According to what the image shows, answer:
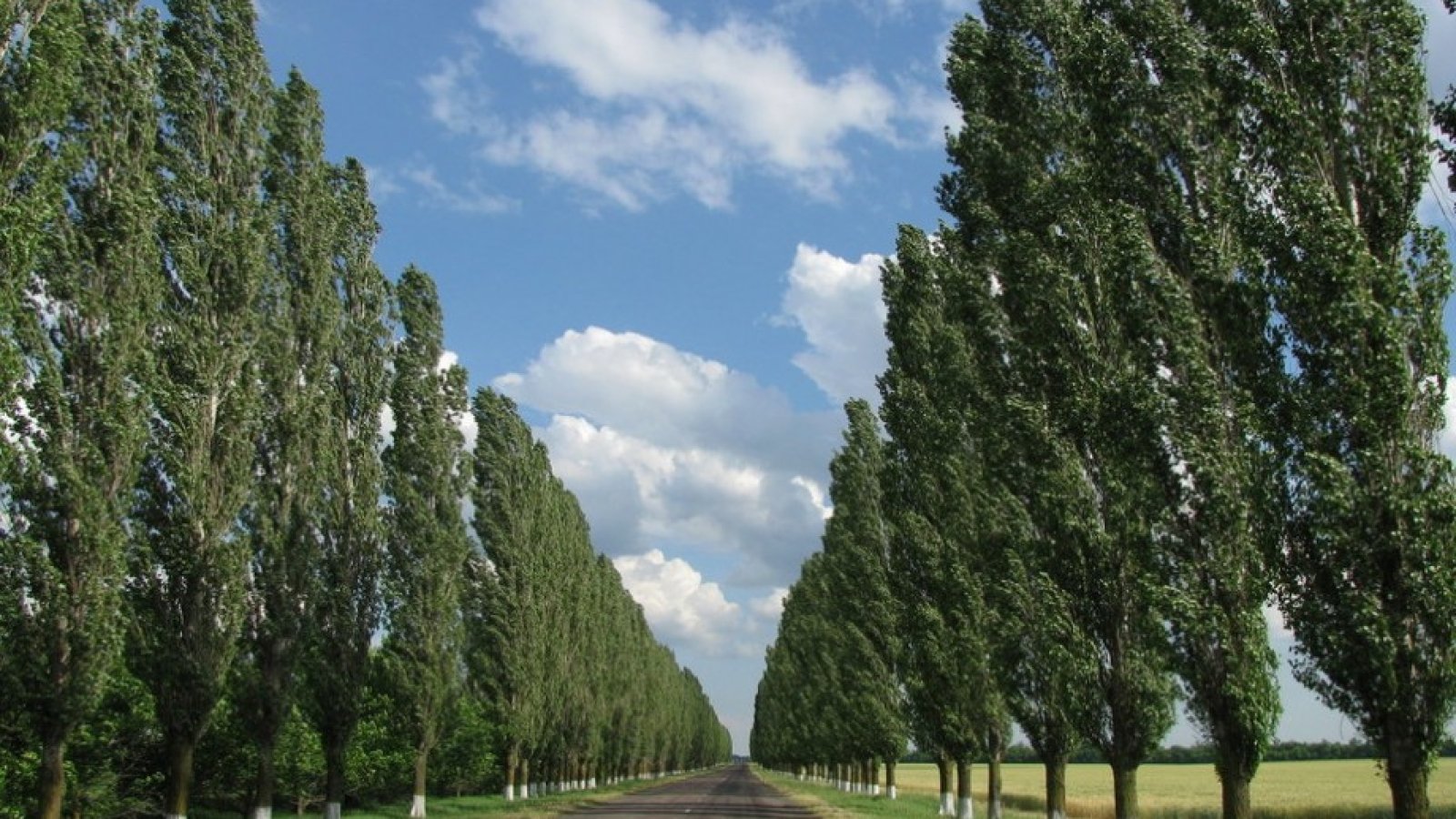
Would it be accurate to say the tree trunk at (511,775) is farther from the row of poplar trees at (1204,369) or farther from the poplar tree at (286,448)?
the row of poplar trees at (1204,369)

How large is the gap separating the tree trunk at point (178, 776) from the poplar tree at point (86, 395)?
268 centimetres

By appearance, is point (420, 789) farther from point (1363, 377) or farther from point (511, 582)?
point (1363, 377)

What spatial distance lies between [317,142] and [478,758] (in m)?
31.9

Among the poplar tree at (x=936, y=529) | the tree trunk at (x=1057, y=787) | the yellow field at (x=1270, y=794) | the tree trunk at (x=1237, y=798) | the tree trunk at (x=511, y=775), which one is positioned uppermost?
the poplar tree at (x=936, y=529)

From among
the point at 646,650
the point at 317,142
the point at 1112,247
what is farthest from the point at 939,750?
the point at 646,650

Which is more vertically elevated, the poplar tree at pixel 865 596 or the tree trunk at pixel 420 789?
the poplar tree at pixel 865 596

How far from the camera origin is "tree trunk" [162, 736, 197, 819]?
19.1 meters

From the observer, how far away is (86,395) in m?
17.6

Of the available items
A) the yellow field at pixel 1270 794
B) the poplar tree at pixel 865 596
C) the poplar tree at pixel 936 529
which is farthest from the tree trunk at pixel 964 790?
the yellow field at pixel 1270 794

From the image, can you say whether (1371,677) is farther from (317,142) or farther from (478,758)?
(478,758)

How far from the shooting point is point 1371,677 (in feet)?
37.4

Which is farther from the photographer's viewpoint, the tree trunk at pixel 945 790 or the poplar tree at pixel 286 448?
the tree trunk at pixel 945 790

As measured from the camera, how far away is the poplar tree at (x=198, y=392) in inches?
783

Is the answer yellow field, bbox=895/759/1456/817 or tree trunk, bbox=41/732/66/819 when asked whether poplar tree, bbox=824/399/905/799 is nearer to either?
yellow field, bbox=895/759/1456/817
